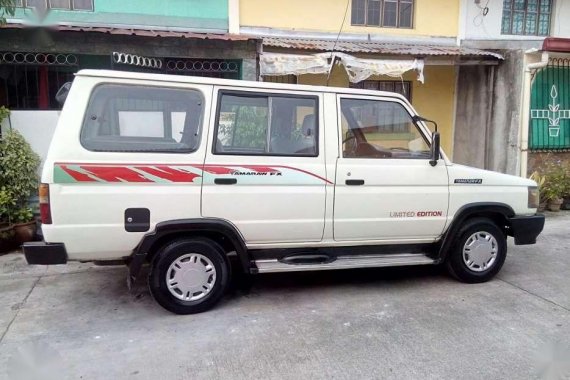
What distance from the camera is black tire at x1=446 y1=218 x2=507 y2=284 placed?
467 cm

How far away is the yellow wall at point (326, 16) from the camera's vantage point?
8.22 metres

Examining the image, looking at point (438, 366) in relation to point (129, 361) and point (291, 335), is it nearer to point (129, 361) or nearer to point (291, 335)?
point (291, 335)

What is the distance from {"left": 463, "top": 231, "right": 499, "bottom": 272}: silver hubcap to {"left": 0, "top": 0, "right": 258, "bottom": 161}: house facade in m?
4.14

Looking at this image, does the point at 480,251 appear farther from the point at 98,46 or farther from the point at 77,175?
the point at 98,46

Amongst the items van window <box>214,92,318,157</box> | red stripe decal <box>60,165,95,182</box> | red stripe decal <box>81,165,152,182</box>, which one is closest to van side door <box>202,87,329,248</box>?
van window <box>214,92,318,157</box>

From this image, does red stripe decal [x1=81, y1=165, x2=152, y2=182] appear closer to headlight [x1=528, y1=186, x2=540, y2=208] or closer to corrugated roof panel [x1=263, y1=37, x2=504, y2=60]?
headlight [x1=528, y1=186, x2=540, y2=208]

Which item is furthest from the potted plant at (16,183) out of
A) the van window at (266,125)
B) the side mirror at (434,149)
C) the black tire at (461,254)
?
the black tire at (461,254)

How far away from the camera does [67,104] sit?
3.66 meters

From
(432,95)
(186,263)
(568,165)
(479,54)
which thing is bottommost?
(186,263)

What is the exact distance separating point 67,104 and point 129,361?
6.65 feet

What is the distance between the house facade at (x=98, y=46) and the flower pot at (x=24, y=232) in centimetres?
122

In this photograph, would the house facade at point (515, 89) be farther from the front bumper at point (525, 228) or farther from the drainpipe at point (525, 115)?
the front bumper at point (525, 228)

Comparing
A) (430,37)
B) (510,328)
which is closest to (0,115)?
(510,328)

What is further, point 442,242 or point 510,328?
point 442,242
